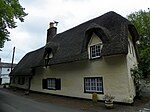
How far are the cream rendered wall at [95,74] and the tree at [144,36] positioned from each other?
19849 millimetres

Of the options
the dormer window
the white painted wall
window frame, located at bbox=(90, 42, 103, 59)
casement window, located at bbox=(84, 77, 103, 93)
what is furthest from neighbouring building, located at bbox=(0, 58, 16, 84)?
window frame, located at bbox=(90, 42, 103, 59)

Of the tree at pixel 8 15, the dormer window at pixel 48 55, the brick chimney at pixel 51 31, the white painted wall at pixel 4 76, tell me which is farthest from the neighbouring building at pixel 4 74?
the tree at pixel 8 15

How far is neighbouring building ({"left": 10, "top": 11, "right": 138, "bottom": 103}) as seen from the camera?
12609mm

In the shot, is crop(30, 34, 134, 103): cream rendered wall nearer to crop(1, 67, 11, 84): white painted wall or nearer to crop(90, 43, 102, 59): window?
crop(90, 43, 102, 59): window

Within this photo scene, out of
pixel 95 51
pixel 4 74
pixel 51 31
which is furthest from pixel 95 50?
pixel 4 74

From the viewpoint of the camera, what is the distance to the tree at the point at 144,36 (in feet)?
104

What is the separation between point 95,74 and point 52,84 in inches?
292

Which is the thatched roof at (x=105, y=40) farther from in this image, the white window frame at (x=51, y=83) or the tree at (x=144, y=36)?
the tree at (x=144, y=36)

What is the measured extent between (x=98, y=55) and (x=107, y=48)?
161 centimetres

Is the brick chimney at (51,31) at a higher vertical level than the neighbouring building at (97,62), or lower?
higher

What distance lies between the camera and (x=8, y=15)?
13.4 metres

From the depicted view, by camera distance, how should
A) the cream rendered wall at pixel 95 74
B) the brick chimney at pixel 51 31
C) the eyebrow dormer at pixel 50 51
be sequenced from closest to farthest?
the cream rendered wall at pixel 95 74
the eyebrow dormer at pixel 50 51
the brick chimney at pixel 51 31

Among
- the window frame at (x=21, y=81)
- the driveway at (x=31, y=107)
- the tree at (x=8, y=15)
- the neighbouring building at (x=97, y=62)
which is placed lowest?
the driveway at (x=31, y=107)

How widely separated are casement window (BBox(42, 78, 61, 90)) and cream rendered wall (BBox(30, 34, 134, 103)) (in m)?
0.39
